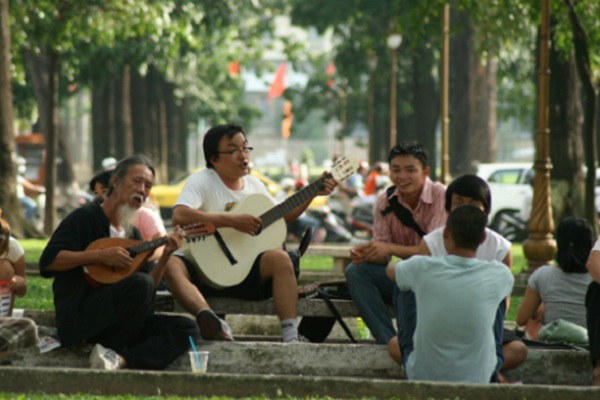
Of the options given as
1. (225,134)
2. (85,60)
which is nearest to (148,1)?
(85,60)

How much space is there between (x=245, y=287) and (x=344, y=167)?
0.98 m

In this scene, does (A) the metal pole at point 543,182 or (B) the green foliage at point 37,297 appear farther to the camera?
(A) the metal pole at point 543,182

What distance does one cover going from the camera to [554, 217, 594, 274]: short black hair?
849 centimetres

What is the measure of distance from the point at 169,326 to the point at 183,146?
47.2 meters

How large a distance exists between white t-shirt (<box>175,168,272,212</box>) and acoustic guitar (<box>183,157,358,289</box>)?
15 cm

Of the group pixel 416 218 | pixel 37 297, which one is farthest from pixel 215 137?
pixel 37 297

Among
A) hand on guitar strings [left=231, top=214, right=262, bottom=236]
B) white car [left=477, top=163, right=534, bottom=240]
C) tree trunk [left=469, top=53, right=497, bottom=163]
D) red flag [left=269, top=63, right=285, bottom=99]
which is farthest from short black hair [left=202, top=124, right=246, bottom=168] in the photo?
red flag [left=269, top=63, right=285, bottom=99]

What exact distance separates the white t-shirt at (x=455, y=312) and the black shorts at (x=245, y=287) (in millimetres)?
1997

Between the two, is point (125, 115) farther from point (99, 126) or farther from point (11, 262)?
point (11, 262)

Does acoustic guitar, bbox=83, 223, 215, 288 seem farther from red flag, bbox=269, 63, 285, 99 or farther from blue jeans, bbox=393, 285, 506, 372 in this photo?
red flag, bbox=269, 63, 285, 99

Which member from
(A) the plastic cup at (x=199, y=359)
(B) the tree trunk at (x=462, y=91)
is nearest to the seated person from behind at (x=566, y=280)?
(A) the plastic cup at (x=199, y=359)

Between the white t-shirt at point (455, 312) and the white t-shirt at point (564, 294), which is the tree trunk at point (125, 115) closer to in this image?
the white t-shirt at point (564, 294)

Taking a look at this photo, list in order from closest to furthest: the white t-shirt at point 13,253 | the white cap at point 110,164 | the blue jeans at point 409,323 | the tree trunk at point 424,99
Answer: the blue jeans at point 409,323 → the white t-shirt at point 13,253 → the white cap at point 110,164 → the tree trunk at point 424,99

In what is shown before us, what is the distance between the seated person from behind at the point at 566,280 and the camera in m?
8.59
